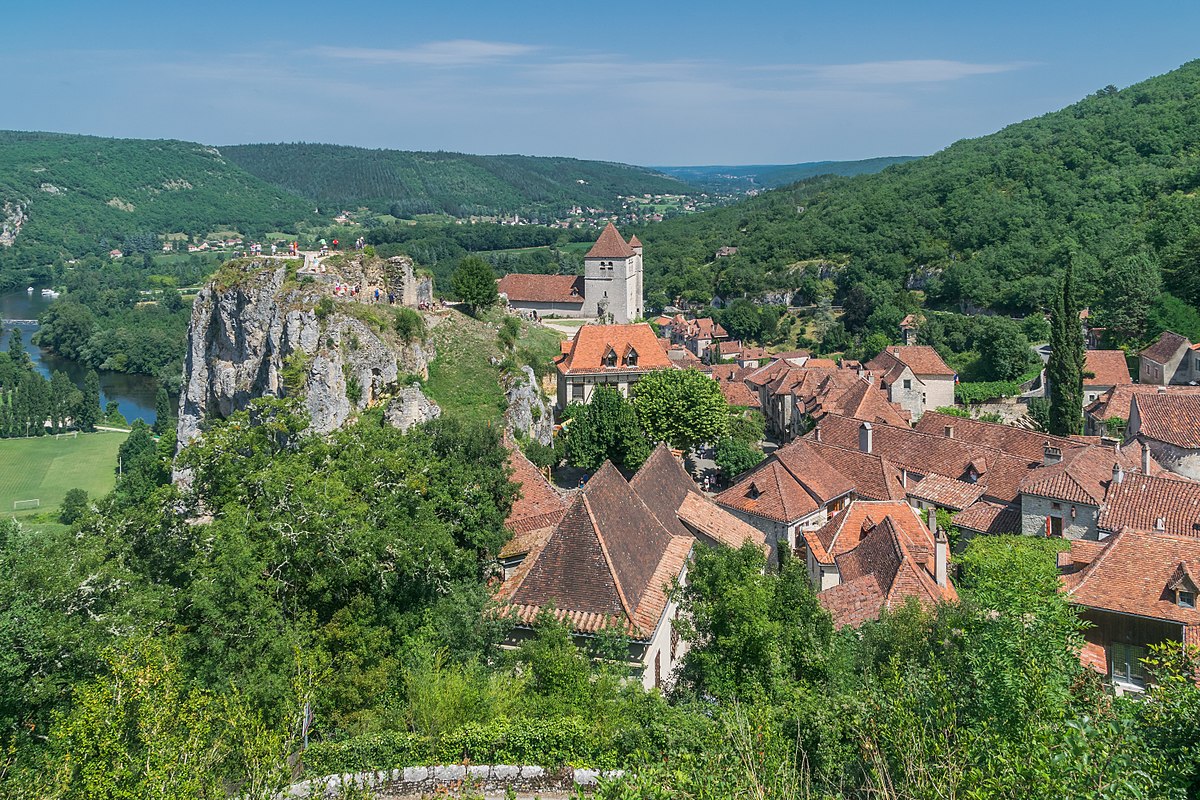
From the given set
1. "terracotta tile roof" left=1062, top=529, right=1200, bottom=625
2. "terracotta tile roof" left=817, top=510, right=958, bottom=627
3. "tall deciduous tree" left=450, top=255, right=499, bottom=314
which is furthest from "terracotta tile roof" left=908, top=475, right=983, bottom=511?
"tall deciduous tree" left=450, top=255, right=499, bottom=314

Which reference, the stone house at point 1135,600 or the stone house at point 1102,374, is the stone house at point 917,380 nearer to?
the stone house at point 1102,374

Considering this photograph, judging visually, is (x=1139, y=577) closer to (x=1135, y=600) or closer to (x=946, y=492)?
(x=1135, y=600)

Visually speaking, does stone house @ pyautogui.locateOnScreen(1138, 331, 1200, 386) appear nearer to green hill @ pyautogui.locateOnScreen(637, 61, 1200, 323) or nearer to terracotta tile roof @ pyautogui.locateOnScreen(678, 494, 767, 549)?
green hill @ pyautogui.locateOnScreen(637, 61, 1200, 323)

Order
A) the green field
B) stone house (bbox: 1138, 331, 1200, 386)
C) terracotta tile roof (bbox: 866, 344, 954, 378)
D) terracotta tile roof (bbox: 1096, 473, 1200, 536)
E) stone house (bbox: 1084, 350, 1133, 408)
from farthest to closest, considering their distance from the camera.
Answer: the green field, terracotta tile roof (bbox: 866, 344, 954, 378), stone house (bbox: 1084, 350, 1133, 408), stone house (bbox: 1138, 331, 1200, 386), terracotta tile roof (bbox: 1096, 473, 1200, 536)

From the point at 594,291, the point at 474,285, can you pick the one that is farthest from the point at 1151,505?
the point at 594,291

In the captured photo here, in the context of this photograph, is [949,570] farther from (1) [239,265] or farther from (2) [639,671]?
(1) [239,265]

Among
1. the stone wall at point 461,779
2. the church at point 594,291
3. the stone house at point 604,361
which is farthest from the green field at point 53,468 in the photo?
the stone wall at point 461,779
